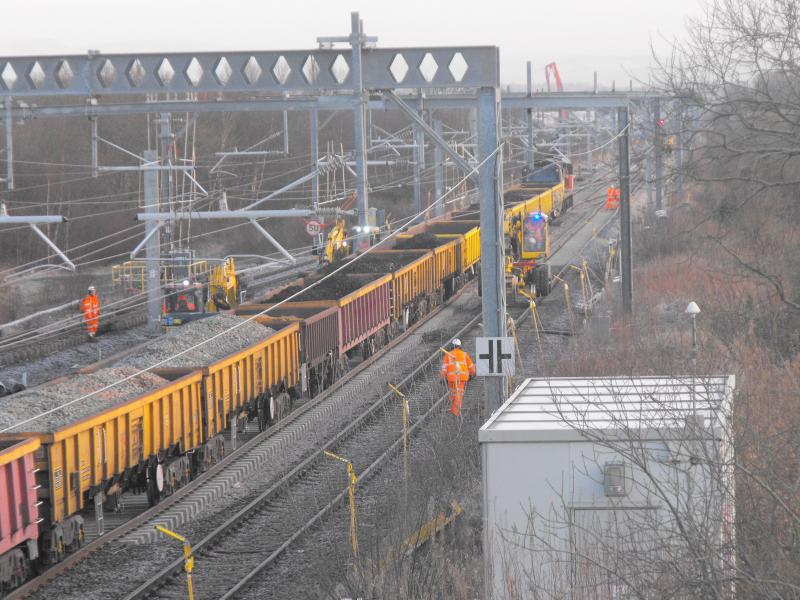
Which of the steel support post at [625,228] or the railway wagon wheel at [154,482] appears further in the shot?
the steel support post at [625,228]

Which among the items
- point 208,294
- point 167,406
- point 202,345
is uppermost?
point 208,294

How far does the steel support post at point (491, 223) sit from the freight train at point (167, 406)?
403 cm

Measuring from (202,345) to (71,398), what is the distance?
4.54m

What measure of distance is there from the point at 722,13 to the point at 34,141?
151ft

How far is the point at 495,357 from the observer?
16.4 metres

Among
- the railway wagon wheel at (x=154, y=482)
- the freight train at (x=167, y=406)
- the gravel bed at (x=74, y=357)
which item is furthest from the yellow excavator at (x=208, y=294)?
the railway wagon wheel at (x=154, y=482)

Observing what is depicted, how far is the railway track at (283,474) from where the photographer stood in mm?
14219

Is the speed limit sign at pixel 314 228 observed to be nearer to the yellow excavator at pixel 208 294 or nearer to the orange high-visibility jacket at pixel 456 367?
the yellow excavator at pixel 208 294

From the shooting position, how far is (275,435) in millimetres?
20141

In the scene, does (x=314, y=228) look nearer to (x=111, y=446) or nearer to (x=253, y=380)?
(x=253, y=380)

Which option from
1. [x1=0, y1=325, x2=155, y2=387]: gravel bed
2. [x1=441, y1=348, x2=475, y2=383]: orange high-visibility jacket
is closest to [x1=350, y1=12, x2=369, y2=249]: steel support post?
[x1=441, y1=348, x2=475, y2=383]: orange high-visibility jacket

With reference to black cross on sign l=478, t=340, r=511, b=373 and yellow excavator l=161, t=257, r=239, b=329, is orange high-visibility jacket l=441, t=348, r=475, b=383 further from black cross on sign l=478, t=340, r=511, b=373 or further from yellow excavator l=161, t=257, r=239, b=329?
yellow excavator l=161, t=257, r=239, b=329

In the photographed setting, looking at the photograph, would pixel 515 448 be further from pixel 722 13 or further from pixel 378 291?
pixel 378 291

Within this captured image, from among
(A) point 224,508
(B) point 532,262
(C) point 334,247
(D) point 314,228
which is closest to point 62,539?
(A) point 224,508
